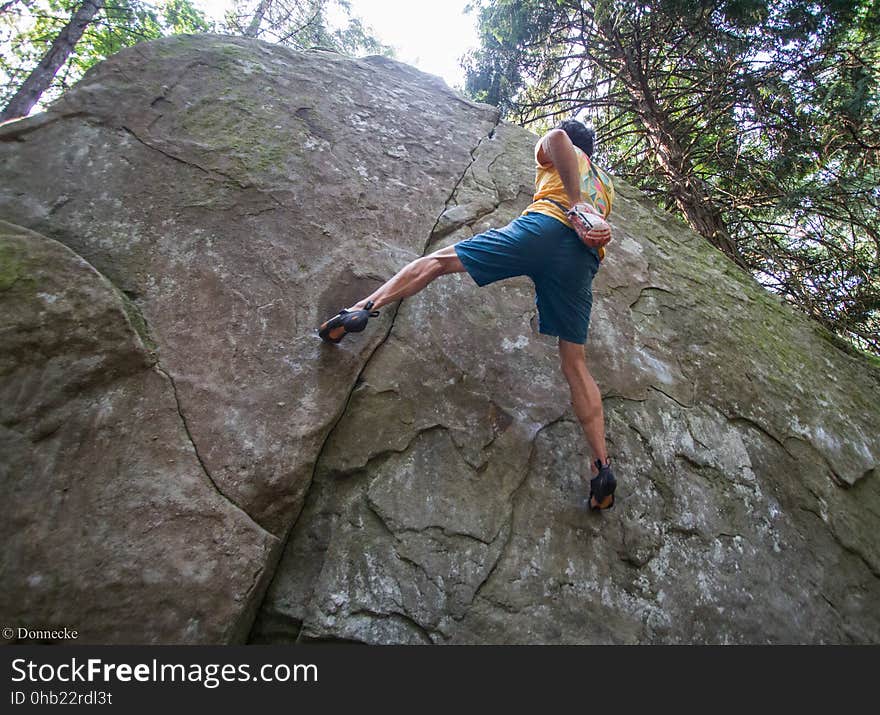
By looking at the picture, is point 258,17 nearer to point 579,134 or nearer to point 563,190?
point 579,134

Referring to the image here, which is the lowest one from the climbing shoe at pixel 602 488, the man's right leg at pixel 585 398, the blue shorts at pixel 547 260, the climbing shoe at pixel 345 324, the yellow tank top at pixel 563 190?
the climbing shoe at pixel 345 324

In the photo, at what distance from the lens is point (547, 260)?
203 centimetres

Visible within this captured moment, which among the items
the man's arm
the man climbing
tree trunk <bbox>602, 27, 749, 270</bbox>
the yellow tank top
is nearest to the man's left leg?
the man climbing

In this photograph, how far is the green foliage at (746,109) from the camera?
457 centimetres

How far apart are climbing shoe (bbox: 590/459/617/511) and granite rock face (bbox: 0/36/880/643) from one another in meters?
0.09

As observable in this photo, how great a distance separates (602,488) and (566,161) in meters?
1.47

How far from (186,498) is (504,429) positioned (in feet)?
4.56

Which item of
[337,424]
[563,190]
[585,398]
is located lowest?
[337,424]

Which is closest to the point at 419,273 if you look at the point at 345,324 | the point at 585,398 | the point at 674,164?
the point at 345,324

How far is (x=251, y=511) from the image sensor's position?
1695mm

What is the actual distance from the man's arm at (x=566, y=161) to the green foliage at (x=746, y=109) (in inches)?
160

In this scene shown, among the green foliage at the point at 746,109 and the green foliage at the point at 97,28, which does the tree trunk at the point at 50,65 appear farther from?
the green foliage at the point at 746,109

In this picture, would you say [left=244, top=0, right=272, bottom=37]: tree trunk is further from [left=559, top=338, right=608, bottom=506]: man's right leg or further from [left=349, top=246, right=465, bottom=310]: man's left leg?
[left=559, top=338, right=608, bottom=506]: man's right leg

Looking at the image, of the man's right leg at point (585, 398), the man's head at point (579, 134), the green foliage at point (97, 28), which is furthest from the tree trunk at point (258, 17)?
the man's right leg at point (585, 398)
